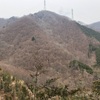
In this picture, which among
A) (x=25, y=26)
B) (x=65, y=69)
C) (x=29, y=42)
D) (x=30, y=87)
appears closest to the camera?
(x=30, y=87)

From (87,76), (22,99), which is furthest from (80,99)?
(87,76)

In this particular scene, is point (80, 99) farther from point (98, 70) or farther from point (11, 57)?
point (11, 57)

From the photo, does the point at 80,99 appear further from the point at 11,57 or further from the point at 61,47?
the point at 61,47

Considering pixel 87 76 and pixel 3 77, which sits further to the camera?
pixel 87 76

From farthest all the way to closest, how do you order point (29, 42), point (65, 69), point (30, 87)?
1. point (29, 42)
2. point (65, 69)
3. point (30, 87)

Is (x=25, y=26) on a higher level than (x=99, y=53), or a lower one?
higher

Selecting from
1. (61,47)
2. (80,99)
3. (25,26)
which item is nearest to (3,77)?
(80,99)
